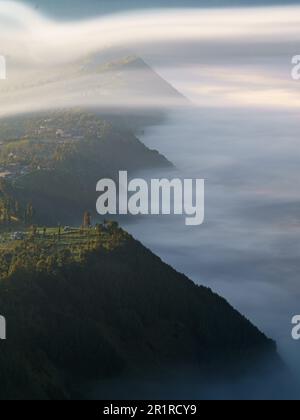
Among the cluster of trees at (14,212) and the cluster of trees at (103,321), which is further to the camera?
the cluster of trees at (14,212)

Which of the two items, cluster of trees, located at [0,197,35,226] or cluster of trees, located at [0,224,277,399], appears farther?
cluster of trees, located at [0,197,35,226]

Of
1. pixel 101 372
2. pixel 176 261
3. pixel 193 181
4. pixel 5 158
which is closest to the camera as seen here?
pixel 101 372

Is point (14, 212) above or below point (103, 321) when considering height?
above

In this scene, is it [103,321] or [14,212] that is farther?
[14,212]

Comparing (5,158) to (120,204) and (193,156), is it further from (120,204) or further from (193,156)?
(193,156)

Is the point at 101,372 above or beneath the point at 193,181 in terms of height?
beneath

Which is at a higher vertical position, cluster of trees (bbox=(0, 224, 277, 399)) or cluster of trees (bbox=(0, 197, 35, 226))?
cluster of trees (bbox=(0, 197, 35, 226))

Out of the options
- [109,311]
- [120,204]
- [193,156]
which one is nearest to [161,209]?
[120,204]

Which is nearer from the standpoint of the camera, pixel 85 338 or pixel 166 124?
pixel 85 338

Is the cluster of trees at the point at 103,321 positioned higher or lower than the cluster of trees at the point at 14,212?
lower
